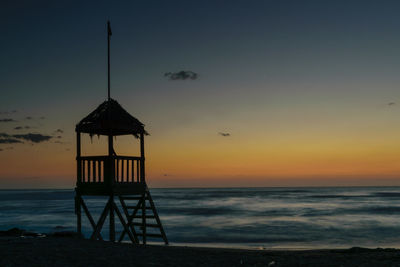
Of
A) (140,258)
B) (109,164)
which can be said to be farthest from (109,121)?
(140,258)

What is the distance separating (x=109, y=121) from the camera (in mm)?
15188

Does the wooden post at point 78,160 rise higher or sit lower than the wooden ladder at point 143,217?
higher

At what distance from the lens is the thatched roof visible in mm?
15328

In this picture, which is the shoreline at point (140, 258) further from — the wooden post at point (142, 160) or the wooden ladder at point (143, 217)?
the wooden ladder at point (143, 217)

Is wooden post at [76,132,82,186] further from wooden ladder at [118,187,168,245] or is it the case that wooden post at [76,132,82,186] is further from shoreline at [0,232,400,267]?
shoreline at [0,232,400,267]

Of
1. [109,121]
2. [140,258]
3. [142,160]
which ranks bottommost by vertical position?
[140,258]

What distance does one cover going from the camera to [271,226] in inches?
1243

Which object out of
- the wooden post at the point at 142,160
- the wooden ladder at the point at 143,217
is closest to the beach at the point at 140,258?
the wooden post at the point at 142,160

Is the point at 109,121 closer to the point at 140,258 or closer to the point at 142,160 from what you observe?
the point at 142,160

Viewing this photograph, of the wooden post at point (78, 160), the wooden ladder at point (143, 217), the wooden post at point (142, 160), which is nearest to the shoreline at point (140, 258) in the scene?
the wooden post at point (78, 160)

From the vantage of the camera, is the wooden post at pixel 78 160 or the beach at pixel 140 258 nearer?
the beach at pixel 140 258

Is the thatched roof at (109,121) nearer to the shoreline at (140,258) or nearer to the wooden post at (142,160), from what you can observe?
the wooden post at (142,160)

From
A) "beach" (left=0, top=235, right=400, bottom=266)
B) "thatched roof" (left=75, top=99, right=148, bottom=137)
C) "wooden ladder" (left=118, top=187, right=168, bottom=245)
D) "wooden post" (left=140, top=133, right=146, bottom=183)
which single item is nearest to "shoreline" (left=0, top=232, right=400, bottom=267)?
"beach" (left=0, top=235, right=400, bottom=266)

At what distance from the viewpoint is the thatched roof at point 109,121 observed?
15.3 m
